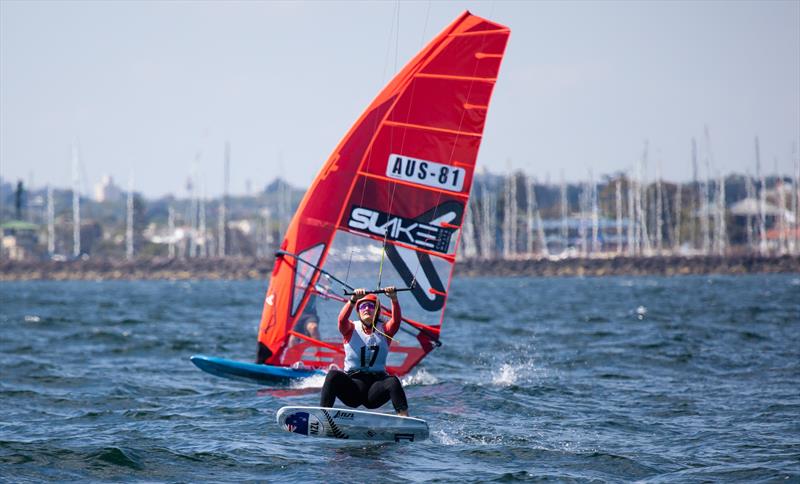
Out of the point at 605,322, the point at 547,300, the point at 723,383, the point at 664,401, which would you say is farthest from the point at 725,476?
the point at 547,300

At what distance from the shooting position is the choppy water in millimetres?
9234

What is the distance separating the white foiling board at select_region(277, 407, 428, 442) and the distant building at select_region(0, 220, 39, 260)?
115144mm

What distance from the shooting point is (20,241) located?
123750mm

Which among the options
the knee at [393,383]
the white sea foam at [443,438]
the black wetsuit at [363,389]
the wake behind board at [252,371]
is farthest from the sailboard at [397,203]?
the knee at [393,383]

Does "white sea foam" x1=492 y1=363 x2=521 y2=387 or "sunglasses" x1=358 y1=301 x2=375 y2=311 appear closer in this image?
"sunglasses" x1=358 y1=301 x2=375 y2=311

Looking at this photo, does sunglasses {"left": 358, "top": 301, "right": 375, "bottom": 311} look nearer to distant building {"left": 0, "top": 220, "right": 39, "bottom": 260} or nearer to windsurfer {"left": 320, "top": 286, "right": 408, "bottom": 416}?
windsurfer {"left": 320, "top": 286, "right": 408, "bottom": 416}

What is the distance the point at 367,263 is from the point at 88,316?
19489 millimetres

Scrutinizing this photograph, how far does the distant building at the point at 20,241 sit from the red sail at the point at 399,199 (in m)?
111

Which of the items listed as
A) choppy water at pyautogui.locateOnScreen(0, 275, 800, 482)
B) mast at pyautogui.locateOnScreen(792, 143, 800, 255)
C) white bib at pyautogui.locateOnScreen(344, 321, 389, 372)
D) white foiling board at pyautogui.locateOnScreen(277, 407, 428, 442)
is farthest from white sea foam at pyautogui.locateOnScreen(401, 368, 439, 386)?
mast at pyautogui.locateOnScreen(792, 143, 800, 255)

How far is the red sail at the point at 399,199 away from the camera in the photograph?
1363 cm

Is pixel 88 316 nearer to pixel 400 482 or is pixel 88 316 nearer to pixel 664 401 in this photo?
pixel 664 401

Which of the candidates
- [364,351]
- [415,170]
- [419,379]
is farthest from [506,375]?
[364,351]

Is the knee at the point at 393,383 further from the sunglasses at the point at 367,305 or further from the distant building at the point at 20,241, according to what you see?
the distant building at the point at 20,241

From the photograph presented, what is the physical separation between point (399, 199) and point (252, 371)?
9.28 ft
